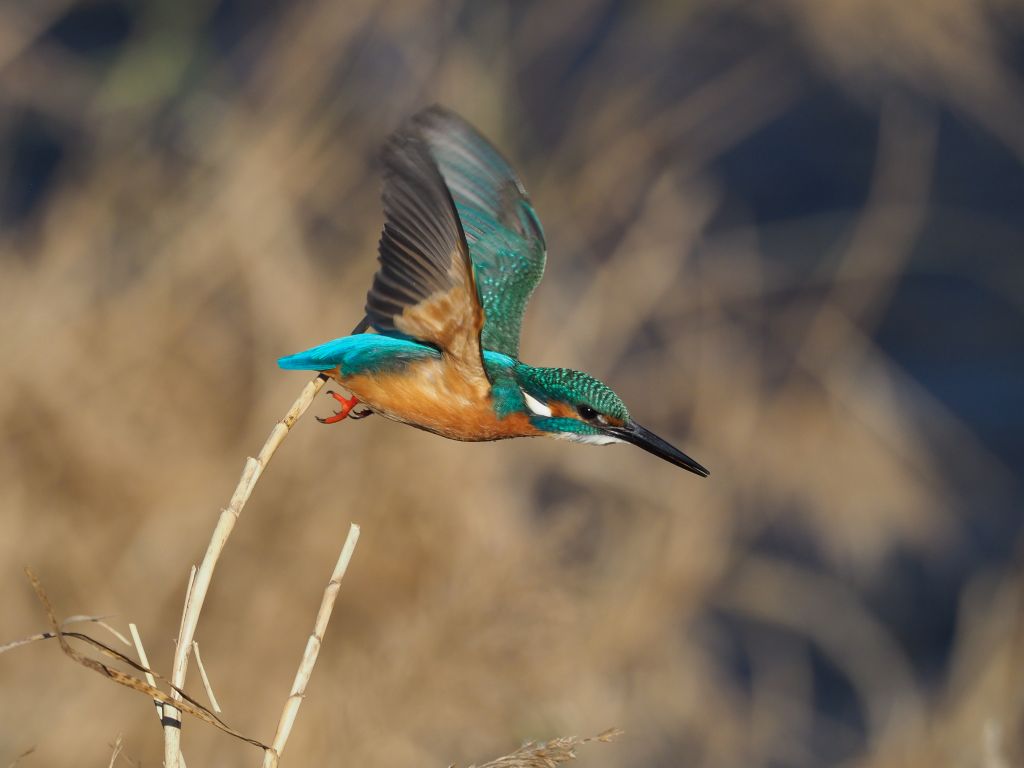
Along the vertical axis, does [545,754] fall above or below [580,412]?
below

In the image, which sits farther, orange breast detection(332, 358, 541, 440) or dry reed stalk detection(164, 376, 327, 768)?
orange breast detection(332, 358, 541, 440)

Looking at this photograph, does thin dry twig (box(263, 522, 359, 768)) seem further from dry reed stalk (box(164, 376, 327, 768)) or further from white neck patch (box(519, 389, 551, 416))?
white neck patch (box(519, 389, 551, 416))

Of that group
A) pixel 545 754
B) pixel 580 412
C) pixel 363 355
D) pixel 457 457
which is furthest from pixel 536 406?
pixel 457 457

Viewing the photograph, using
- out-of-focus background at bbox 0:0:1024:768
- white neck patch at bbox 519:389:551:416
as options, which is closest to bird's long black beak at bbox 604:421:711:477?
white neck patch at bbox 519:389:551:416

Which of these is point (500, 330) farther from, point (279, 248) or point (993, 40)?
point (993, 40)

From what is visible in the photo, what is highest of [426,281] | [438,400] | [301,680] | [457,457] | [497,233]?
[497,233]

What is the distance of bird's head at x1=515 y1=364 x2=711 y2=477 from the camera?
2254 mm

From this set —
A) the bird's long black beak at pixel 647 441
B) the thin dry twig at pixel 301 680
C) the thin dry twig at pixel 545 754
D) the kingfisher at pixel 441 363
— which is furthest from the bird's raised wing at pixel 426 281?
the thin dry twig at pixel 545 754

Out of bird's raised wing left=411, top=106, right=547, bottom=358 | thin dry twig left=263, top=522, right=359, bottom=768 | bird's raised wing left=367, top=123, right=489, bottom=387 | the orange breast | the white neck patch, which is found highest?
bird's raised wing left=411, top=106, right=547, bottom=358

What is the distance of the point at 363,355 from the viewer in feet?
7.51

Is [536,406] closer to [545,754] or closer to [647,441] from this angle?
[647,441]

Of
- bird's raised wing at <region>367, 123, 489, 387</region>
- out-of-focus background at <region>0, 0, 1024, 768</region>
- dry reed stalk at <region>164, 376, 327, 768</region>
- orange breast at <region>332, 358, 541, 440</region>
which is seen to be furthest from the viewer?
out-of-focus background at <region>0, 0, 1024, 768</region>

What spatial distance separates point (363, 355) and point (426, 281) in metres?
0.18

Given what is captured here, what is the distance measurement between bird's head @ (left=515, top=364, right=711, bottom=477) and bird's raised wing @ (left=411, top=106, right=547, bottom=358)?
274 millimetres
